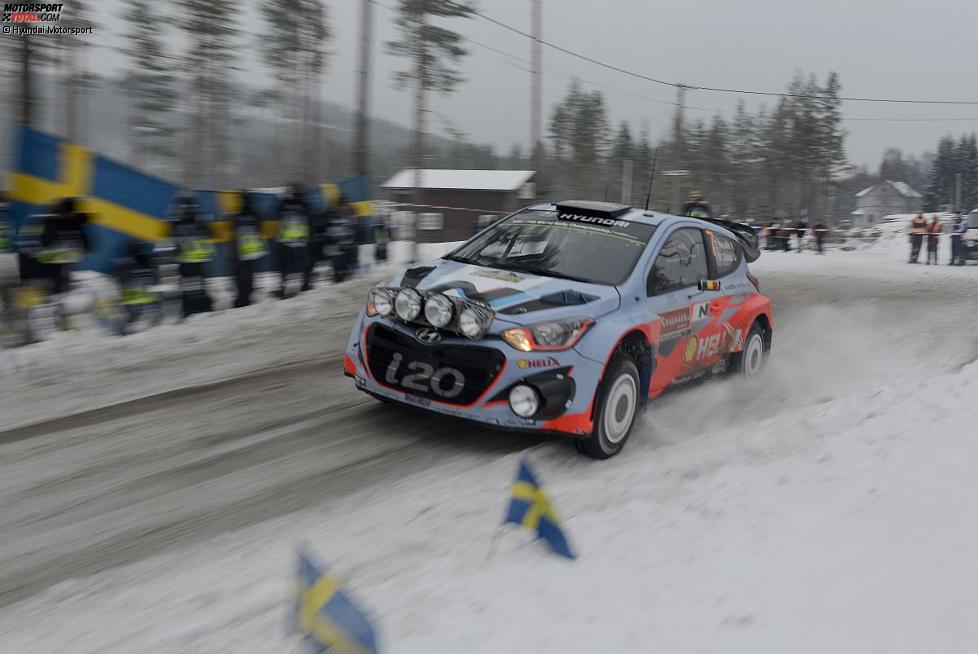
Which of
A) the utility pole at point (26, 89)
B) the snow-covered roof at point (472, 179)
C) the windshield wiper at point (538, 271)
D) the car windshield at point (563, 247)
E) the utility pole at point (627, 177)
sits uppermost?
the utility pole at point (627, 177)

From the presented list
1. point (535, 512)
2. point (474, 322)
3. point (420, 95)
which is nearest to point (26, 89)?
point (420, 95)

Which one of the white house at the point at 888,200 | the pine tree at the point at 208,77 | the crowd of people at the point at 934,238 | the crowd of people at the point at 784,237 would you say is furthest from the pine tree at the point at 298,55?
the white house at the point at 888,200

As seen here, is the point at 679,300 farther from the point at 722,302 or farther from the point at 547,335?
the point at 547,335

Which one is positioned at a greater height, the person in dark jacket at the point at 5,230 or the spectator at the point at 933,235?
the spectator at the point at 933,235

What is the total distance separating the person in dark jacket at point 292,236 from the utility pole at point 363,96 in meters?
4.53

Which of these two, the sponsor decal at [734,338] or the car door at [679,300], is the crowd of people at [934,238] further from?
the car door at [679,300]

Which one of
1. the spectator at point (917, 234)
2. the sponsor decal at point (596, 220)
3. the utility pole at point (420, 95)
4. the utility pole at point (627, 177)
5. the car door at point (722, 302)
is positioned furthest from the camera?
the utility pole at point (627, 177)

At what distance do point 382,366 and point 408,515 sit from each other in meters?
1.49

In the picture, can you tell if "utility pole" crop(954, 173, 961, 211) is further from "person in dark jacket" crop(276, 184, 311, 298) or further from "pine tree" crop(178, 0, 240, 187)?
"person in dark jacket" crop(276, 184, 311, 298)

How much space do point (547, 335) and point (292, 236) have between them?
8.06m

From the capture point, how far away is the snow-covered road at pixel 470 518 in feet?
11.1

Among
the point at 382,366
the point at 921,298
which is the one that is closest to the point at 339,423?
the point at 382,366

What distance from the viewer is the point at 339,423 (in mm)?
6582

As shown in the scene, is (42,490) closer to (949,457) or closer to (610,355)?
(610,355)
